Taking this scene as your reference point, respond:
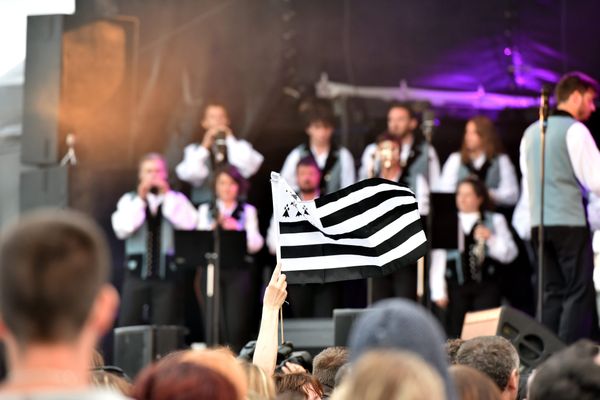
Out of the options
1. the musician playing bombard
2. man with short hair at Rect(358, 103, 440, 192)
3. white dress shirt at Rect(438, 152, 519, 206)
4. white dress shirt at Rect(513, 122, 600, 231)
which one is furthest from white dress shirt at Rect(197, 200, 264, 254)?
white dress shirt at Rect(513, 122, 600, 231)

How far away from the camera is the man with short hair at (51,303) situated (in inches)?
86.1

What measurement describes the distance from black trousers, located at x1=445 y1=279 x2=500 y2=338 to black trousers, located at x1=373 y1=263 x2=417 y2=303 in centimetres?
45

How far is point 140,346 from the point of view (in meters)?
9.91

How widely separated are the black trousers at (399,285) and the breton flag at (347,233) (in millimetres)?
4785

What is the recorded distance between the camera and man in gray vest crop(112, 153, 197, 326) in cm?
1167

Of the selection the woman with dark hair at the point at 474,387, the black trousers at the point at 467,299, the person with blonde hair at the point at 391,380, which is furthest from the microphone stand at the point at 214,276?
the person with blonde hair at the point at 391,380

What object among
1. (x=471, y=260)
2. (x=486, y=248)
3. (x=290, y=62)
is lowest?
(x=471, y=260)

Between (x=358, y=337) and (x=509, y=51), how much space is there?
1036 centimetres

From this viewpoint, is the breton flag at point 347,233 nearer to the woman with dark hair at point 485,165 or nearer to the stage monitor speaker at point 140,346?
the stage monitor speaker at point 140,346

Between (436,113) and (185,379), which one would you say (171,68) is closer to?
(436,113)

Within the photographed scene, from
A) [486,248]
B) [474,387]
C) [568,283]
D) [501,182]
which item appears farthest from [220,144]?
[474,387]

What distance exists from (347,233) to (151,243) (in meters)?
6.16

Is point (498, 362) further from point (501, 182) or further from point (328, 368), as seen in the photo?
point (501, 182)

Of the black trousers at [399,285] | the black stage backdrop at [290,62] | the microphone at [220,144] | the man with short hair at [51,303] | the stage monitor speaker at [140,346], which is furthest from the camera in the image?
the black stage backdrop at [290,62]
